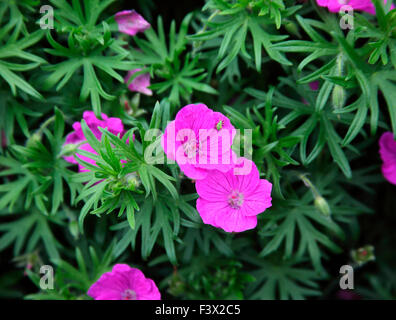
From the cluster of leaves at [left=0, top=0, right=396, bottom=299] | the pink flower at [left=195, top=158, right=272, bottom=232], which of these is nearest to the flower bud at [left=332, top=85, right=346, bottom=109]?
the cluster of leaves at [left=0, top=0, right=396, bottom=299]

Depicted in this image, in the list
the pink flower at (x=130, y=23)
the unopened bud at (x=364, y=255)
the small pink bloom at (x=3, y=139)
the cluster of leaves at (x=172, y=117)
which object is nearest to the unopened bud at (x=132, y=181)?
the cluster of leaves at (x=172, y=117)

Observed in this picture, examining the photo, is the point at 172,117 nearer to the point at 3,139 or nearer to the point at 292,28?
the point at 292,28

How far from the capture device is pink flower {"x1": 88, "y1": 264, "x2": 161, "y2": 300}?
140 centimetres

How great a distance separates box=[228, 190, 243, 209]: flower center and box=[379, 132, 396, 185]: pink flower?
60 centimetres

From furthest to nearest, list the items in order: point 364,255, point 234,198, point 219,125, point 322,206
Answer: point 364,255
point 322,206
point 234,198
point 219,125

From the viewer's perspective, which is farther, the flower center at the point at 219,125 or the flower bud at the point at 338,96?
the flower bud at the point at 338,96

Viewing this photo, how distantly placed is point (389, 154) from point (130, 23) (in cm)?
104

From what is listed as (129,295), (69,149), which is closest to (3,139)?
(69,149)

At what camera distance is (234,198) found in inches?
52.2

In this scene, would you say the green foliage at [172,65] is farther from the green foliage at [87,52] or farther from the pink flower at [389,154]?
the pink flower at [389,154]

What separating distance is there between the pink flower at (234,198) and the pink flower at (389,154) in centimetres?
56

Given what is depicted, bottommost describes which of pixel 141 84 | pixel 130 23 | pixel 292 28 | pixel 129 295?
pixel 129 295

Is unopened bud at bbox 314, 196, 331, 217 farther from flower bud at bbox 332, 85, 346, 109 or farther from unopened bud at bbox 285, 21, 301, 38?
unopened bud at bbox 285, 21, 301, 38

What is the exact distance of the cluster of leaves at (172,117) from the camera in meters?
1.34
